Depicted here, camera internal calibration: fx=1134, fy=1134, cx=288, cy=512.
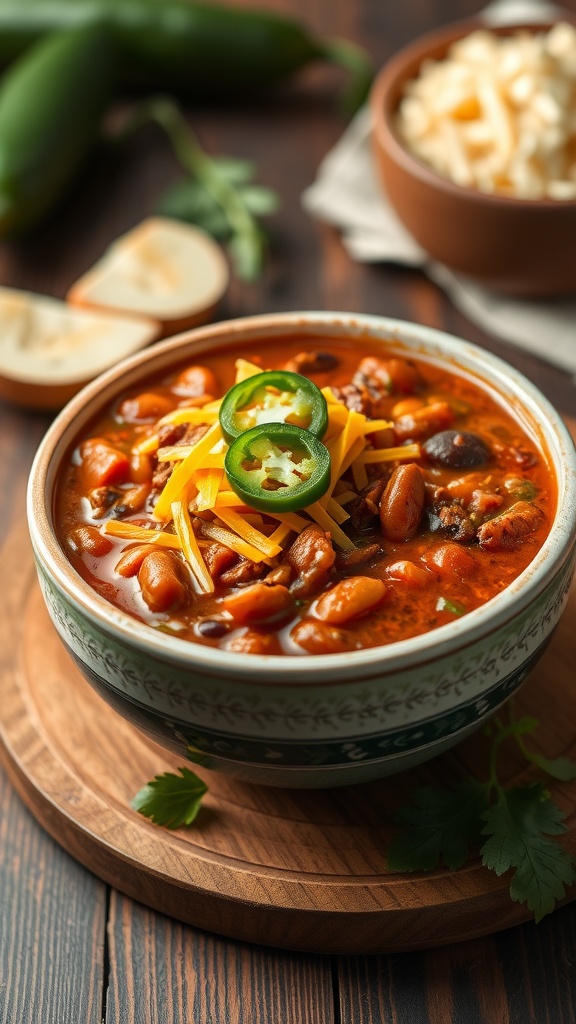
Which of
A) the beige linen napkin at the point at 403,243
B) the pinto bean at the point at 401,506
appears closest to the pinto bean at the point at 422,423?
the pinto bean at the point at 401,506

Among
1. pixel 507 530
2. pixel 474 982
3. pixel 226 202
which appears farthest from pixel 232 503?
pixel 226 202

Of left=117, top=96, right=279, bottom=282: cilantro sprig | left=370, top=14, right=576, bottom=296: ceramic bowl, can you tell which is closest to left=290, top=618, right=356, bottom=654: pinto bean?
left=370, top=14, right=576, bottom=296: ceramic bowl

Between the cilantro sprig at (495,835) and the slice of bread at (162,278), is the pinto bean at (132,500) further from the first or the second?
the slice of bread at (162,278)

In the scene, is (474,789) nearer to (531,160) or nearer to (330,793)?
(330,793)

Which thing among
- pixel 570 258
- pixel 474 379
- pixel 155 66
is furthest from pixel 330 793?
pixel 155 66

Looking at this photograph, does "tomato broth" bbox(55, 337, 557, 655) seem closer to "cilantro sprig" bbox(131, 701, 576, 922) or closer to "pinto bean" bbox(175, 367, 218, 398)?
"pinto bean" bbox(175, 367, 218, 398)

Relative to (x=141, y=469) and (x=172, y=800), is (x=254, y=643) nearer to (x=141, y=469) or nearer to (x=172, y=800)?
(x=172, y=800)

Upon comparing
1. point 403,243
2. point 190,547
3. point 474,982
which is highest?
point 190,547
